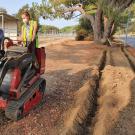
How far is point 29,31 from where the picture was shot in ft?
29.9

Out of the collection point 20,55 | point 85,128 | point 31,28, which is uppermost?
point 31,28

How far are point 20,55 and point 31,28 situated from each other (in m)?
1.16

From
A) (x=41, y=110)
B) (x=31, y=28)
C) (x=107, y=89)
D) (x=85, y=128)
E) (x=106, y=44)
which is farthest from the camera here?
(x=106, y=44)

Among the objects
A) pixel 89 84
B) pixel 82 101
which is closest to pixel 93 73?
pixel 89 84

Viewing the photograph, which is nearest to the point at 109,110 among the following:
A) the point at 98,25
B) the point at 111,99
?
the point at 111,99

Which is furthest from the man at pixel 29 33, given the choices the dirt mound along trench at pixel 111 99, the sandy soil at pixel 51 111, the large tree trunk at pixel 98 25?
the large tree trunk at pixel 98 25

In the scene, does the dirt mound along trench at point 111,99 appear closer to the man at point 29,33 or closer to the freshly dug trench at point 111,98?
the freshly dug trench at point 111,98

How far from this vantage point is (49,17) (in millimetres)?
42750

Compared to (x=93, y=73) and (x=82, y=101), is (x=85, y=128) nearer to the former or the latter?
(x=82, y=101)

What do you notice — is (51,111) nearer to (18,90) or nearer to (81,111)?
(81,111)

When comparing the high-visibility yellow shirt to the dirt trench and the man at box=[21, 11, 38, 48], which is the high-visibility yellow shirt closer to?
the man at box=[21, 11, 38, 48]

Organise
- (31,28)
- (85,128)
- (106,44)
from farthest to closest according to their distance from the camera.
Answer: (106,44), (31,28), (85,128)

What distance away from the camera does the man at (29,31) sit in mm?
8930

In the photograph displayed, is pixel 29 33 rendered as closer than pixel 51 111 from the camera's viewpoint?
No
